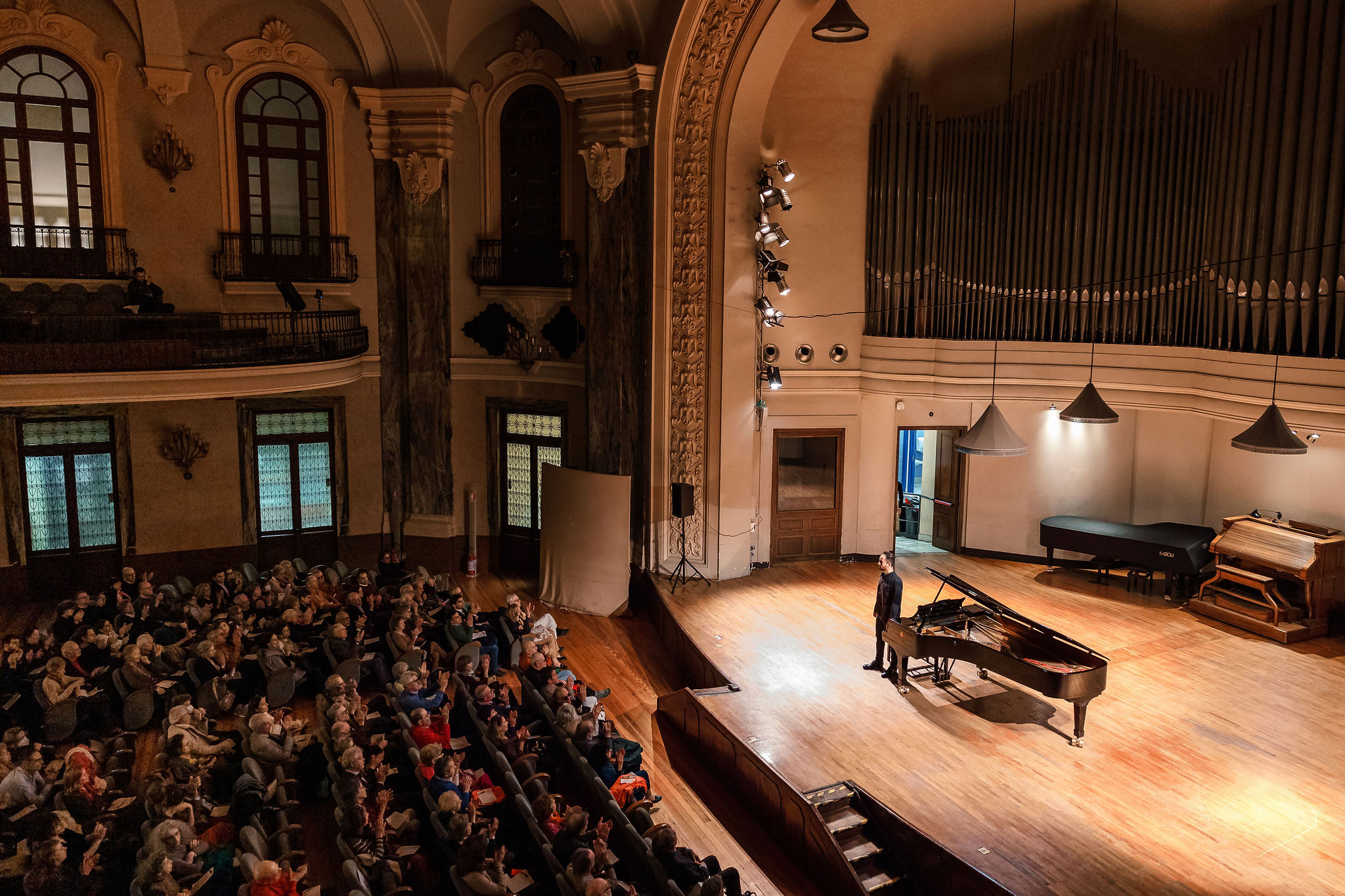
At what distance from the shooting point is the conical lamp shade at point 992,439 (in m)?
11.0

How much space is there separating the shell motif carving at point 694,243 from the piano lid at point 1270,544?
238 inches

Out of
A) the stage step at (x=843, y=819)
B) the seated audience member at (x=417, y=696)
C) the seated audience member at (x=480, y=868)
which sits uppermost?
the seated audience member at (x=417, y=696)

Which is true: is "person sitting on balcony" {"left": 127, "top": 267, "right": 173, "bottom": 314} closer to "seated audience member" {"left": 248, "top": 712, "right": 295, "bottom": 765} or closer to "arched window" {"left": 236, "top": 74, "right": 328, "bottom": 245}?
"arched window" {"left": 236, "top": 74, "right": 328, "bottom": 245}

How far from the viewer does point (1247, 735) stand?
8.72m

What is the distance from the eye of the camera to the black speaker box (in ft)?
41.2

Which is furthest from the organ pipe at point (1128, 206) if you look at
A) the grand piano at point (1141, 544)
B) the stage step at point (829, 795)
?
the stage step at point (829, 795)

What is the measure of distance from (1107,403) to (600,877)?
29.0 feet

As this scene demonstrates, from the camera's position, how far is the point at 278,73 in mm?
13477

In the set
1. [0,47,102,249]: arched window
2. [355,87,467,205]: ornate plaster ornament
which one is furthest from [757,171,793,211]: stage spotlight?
[0,47,102,249]: arched window

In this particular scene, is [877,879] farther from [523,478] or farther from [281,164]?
[281,164]

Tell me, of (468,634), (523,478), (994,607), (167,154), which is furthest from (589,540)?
(167,154)

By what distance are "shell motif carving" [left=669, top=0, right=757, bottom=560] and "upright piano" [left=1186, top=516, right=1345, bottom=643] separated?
6.02 meters

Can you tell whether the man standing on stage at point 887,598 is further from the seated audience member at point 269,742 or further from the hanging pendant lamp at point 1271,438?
the seated audience member at point 269,742

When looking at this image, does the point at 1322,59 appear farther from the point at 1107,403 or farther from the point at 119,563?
the point at 119,563
